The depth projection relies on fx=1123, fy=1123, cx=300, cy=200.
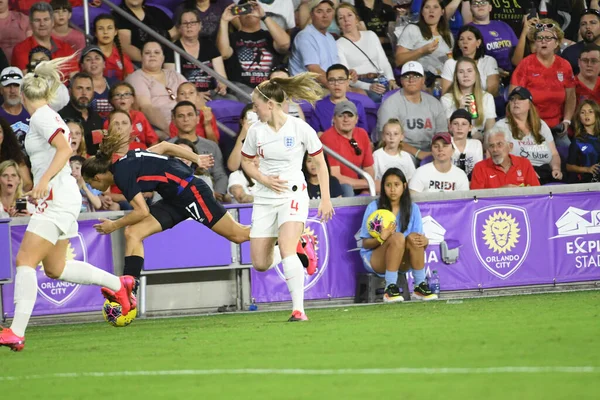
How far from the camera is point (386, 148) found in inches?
617

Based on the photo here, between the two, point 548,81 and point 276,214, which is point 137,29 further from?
point 276,214

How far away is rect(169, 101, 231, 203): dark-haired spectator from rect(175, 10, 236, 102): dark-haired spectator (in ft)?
4.94

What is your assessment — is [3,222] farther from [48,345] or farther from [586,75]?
[586,75]

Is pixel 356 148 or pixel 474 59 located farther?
pixel 474 59

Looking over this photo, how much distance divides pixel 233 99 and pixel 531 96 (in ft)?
14.5

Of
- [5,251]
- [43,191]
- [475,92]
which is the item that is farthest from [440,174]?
[43,191]

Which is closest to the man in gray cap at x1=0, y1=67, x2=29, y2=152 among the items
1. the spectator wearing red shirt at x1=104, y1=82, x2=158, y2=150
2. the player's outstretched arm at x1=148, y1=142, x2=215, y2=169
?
the spectator wearing red shirt at x1=104, y1=82, x2=158, y2=150

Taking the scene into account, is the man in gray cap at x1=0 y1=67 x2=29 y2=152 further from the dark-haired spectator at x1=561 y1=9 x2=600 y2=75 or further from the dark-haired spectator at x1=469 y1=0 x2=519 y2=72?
the dark-haired spectator at x1=561 y1=9 x2=600 y2=75

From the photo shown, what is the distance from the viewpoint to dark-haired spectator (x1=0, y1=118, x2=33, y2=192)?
13898mm

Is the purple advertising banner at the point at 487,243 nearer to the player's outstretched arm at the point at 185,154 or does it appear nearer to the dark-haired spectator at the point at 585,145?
the dark-haired spectator at the point at 585,145

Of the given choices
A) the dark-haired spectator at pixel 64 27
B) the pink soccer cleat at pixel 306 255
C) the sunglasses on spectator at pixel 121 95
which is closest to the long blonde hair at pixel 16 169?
the sunglasses on spectator at pixel 121 95

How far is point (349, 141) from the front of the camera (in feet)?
51.2

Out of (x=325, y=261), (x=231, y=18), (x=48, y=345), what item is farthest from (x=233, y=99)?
(x=48, y=345)

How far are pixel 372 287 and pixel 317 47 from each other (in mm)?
4629
